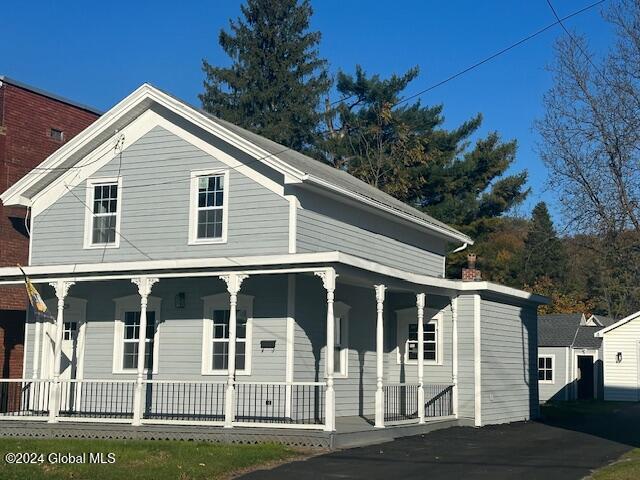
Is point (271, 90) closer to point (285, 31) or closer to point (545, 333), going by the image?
point (285, 31)

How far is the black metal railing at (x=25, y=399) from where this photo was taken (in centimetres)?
2246

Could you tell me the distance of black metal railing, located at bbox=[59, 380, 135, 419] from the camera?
21.9 m

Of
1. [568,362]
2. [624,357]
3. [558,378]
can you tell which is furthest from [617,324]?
[558,378]

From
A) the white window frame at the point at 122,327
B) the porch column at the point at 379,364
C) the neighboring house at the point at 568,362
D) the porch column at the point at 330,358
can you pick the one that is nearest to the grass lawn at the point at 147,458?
the porch column at the point at 330,358

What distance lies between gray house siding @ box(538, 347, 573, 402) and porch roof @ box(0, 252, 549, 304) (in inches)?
914

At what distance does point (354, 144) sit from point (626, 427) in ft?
91.5

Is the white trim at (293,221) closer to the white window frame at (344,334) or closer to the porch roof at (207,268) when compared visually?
the porch roof at (207,268)

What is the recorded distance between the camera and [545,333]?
45.0 m

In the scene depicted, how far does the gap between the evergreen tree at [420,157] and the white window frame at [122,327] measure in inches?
1045

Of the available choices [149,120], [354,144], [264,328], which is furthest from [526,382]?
[354,144]

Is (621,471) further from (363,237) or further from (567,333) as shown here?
(567,333)

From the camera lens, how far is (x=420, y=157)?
4778 centimetres

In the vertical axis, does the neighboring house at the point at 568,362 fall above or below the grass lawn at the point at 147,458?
above

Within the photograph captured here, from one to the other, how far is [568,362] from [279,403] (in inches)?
1083
